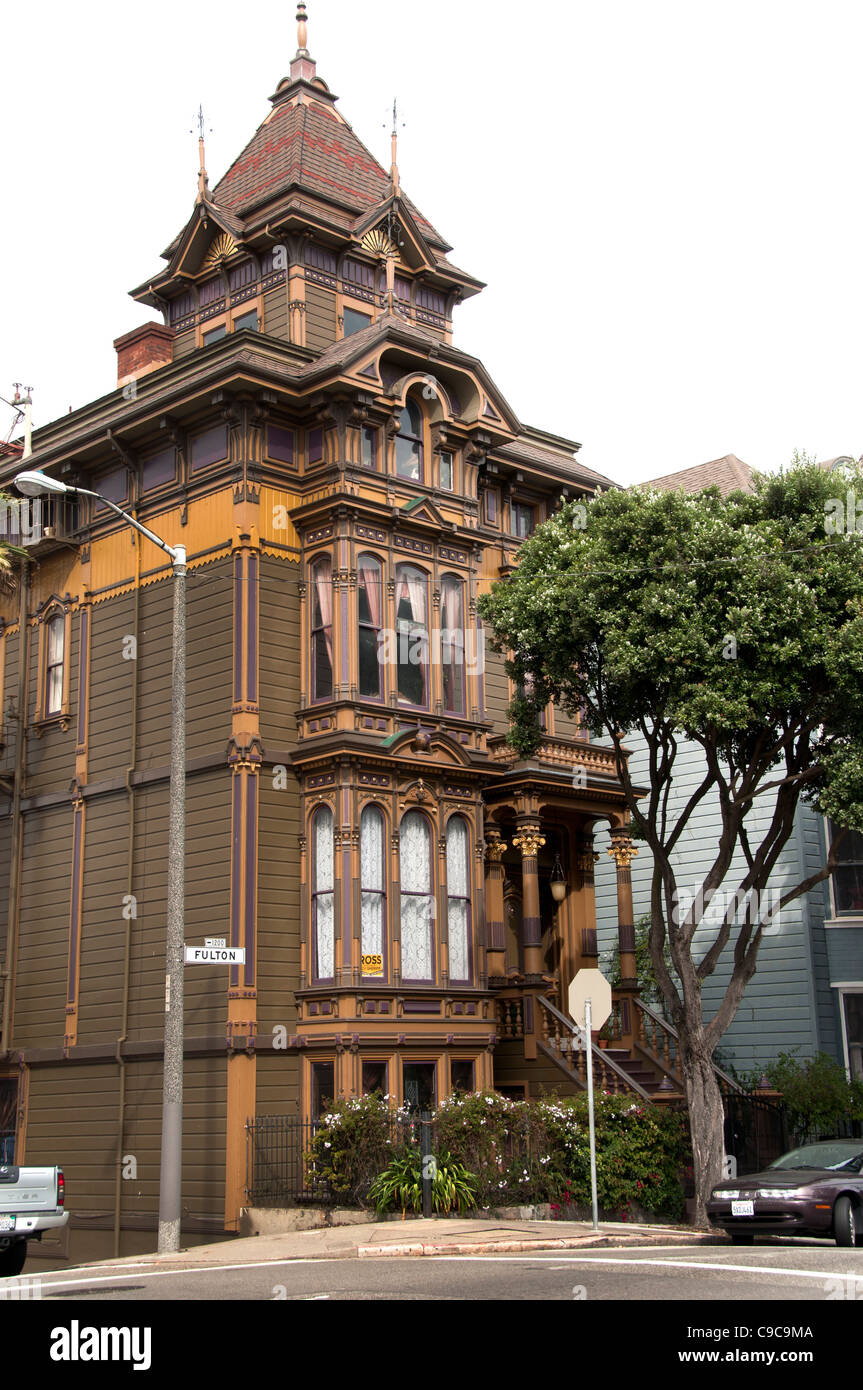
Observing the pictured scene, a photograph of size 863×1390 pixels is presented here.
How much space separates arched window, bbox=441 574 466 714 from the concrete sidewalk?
378 inches

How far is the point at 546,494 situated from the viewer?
3070 centimetres

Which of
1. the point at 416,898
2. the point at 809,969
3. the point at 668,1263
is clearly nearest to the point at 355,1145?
the point at 416,898

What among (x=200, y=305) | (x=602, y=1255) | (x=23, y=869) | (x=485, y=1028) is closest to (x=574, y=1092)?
(x=485, y=1028)

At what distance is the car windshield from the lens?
1914 centimetres

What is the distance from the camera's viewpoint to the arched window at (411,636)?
25.9 metres

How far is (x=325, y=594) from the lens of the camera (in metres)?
25.4

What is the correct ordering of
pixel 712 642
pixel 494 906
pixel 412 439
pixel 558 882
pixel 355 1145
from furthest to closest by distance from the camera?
1. pixel 558 882
2. pixel 494 906
3. pixel 412 439
4. pixel 712 642
5. pixel 355 1145

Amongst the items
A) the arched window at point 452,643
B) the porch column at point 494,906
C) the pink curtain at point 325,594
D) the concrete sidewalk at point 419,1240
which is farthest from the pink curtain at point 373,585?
the concrete sidewalk at point 419,1240

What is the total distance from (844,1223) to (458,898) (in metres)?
9.72

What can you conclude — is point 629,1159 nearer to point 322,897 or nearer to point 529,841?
point 322,897

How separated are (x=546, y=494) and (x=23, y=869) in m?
12.7

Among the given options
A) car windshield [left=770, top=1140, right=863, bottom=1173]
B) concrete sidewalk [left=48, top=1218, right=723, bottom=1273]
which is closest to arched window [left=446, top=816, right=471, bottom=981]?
concrete sidewalk [left=48, top=1218, right=723, bottom=1273]

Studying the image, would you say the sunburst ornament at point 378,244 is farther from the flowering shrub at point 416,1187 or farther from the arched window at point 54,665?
the flowering shrub at point 416,1187
